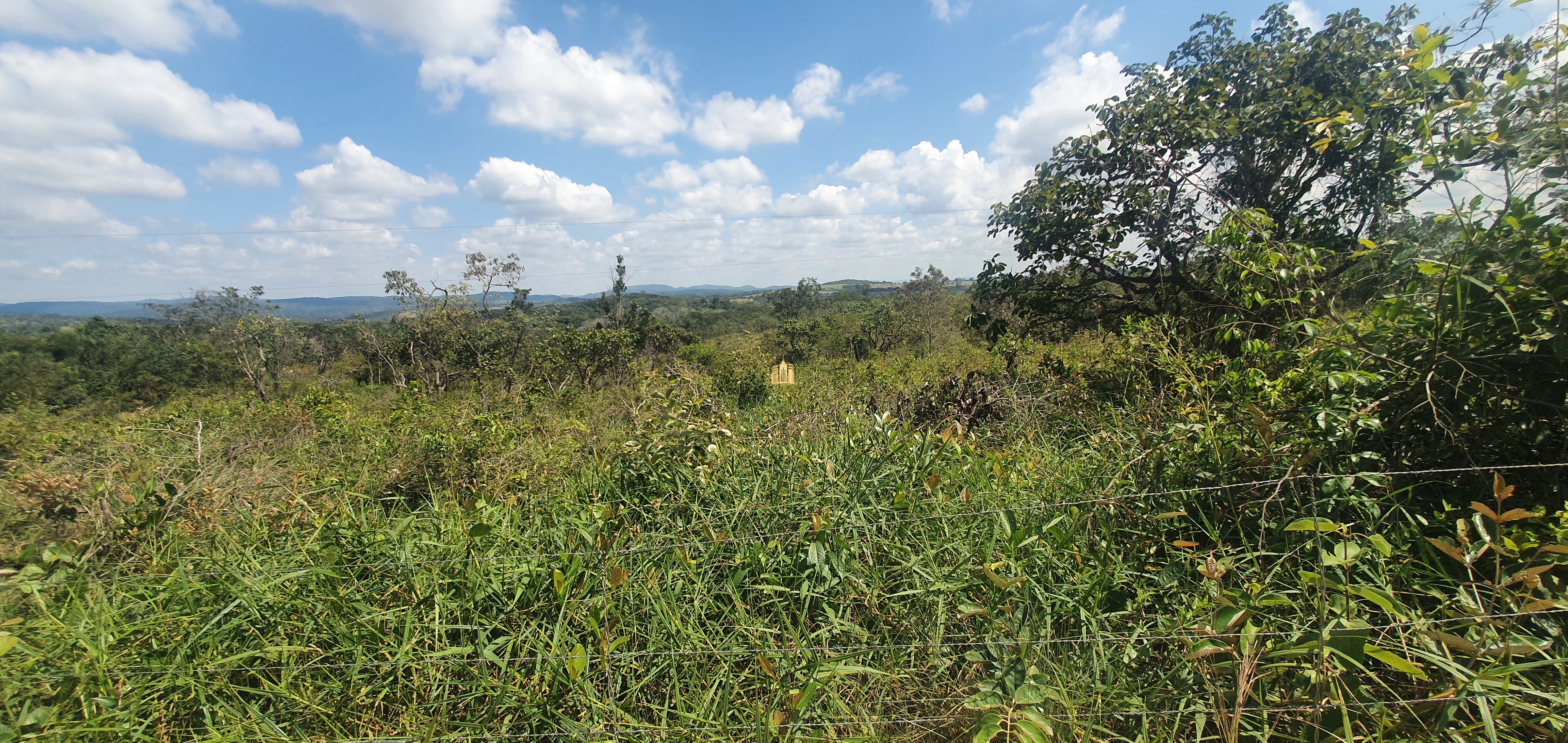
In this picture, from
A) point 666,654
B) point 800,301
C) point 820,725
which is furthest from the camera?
point 800,301

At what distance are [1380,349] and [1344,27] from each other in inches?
151

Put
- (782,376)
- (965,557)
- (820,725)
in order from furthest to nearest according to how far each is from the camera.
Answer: (782,376), (965,557), (820,725)

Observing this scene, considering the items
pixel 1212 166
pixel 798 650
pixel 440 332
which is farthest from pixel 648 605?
pixel 440 332

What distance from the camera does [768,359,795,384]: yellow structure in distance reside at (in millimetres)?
9414

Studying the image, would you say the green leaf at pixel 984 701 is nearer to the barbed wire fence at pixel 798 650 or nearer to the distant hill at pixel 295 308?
the barbed wire fence at pixel 798 650

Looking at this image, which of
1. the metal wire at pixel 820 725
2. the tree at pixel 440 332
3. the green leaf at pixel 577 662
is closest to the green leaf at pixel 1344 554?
the metal wire at pixel 820 725

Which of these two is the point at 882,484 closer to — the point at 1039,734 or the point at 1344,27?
the point at 1039,734

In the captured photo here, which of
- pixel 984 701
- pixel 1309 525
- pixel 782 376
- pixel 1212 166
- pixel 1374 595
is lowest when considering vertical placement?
pixel 782 376

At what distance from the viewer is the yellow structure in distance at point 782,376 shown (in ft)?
30.9

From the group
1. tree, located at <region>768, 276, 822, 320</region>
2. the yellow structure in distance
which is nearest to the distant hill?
tree, located at <region>768, 276, 822, 320</region>

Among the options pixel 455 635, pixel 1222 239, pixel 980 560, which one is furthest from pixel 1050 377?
pixel 455 635

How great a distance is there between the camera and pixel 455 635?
6.46 feet

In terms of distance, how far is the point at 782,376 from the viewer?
10133 mm

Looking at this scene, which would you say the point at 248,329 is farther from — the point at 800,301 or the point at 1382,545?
the point at 800,301
